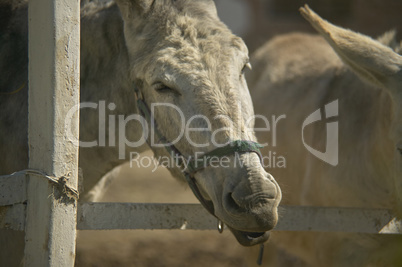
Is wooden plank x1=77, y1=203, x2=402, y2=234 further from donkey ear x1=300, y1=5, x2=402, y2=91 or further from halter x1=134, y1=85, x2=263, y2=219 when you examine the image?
donkey ear x1=300, y1=5, x2=402, y2=91

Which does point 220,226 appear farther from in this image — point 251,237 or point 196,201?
point 196,201

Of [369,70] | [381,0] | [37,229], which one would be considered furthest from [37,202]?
[381,0]

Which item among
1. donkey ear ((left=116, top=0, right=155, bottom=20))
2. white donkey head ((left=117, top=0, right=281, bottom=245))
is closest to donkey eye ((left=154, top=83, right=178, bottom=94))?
white donkey head ((left=117, top=0, right=281, bottom=245))

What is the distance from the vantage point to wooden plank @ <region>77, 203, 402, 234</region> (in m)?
2.05

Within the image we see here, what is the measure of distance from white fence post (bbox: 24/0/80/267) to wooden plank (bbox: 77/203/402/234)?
288mm

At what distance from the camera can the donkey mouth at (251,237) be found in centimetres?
198

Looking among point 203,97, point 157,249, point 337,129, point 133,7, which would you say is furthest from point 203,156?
point 157,249

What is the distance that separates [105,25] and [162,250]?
363 cm

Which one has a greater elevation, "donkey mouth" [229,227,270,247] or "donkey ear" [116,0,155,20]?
"donkey ear" [116,0,155,20]

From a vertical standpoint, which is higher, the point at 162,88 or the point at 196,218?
the point at 162,88

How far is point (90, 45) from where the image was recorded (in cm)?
263

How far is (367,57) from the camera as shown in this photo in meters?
2.75

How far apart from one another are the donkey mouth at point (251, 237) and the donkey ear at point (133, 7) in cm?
114

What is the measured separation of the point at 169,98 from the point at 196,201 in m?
4.12
